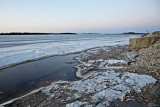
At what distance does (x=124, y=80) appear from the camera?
3.73m

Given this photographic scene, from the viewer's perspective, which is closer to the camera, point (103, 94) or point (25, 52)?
point (103, 94)

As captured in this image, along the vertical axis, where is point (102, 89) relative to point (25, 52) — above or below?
below

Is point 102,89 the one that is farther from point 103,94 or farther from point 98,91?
point 103,94

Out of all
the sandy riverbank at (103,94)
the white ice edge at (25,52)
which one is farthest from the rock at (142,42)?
the white ice edge at (25,52)

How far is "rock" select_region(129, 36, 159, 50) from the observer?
7.95 m

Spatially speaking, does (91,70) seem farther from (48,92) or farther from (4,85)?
(4,85)

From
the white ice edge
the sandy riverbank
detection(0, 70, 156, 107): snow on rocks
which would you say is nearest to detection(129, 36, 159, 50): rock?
the sandy riverbank

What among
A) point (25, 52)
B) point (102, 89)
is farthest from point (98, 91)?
point (25, 52)

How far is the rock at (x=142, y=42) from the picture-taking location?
7948 mm

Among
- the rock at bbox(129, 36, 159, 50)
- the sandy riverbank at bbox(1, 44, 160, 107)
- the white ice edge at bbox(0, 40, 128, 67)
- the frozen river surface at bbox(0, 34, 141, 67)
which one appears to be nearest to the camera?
the sandy riverbank at bbox(1, 44, 160, 107)

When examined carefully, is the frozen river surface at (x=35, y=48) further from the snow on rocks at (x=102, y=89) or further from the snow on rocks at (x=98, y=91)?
the snow on rocks at (x=102, y=89)

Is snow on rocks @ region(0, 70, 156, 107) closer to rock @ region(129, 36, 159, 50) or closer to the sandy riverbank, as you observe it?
the sandy riverbank

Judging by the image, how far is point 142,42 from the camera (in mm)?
8398

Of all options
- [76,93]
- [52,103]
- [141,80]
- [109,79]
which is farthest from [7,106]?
[141,80]
